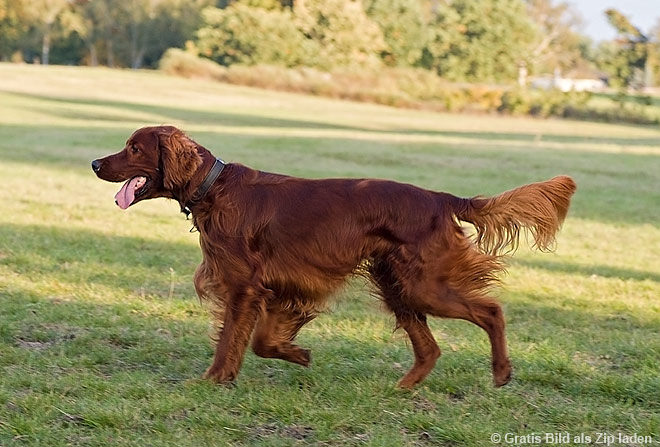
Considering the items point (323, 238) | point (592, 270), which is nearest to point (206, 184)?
point (323, 238)

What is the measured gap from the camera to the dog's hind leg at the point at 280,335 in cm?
519

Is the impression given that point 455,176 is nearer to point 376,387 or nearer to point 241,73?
point 376,387

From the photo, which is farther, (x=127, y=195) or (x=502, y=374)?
(x=127, y=195)

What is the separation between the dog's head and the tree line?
4890cm

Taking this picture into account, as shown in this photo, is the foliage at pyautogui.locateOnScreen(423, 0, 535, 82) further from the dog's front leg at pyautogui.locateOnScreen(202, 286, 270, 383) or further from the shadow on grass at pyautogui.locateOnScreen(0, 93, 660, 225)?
the dog's front leg at pyautogui.locateOnScreen(202, 286, 270, 383)

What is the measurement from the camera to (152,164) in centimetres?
511

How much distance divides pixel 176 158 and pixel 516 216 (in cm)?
190

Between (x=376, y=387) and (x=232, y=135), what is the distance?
20.7 meters

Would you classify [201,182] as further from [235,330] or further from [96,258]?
[96,258]

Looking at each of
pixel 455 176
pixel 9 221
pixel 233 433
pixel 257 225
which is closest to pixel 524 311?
pixel 257 225

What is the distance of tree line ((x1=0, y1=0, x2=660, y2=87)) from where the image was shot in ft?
191

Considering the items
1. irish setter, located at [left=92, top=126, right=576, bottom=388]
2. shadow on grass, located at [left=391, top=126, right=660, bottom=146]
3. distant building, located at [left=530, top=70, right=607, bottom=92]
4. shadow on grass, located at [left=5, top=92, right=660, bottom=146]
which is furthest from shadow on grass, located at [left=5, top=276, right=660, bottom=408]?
distant building, located at [left=530, top=70, right=607, bottom=92]

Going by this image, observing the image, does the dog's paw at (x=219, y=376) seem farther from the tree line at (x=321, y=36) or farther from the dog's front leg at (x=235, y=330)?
the tree line at (x=321, y=36)

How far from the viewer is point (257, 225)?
5.02 m
